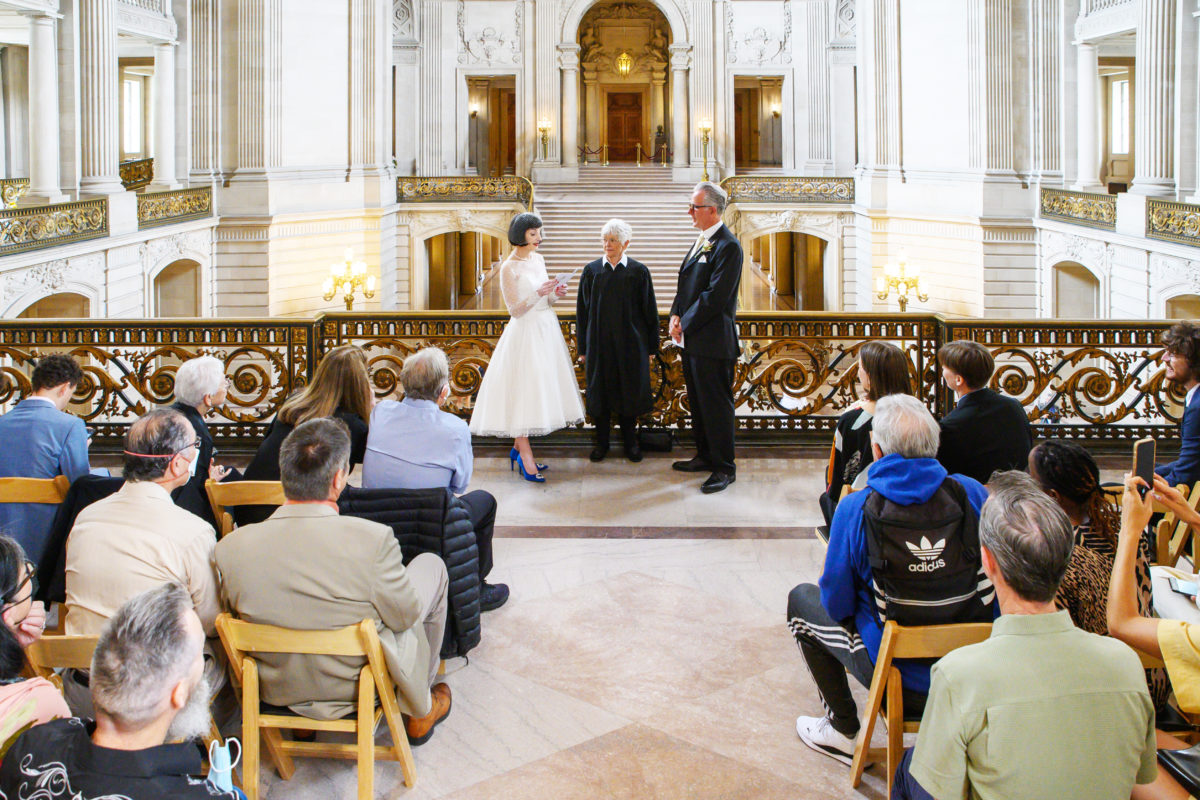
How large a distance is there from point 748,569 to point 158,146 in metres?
17.3

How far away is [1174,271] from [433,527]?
1294 cm

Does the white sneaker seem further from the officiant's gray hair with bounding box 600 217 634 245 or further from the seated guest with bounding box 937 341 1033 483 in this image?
the officiant's gray hair with bounding box 600 217 634 245

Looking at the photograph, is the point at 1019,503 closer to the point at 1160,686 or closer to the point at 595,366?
the point at 1160,686

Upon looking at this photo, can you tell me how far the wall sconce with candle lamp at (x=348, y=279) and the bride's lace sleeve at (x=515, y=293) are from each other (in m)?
13.1

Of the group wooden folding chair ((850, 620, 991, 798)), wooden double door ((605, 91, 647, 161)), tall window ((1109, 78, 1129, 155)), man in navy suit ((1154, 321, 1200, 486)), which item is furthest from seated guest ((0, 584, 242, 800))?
wooden double door ((605, 91, 647, 161))

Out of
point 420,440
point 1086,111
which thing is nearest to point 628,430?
point 420,440

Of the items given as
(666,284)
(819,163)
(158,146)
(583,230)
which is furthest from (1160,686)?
(819,163)

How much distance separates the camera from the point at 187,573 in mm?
3256

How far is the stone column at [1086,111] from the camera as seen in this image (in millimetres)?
18125

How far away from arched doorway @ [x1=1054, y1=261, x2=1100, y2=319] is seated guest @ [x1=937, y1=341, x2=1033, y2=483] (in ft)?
49.8

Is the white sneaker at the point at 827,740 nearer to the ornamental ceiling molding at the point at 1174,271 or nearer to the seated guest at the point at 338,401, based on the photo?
the seated guest at the point at 338,401

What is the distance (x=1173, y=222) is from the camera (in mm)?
13984

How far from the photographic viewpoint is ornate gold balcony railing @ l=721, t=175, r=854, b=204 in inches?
944

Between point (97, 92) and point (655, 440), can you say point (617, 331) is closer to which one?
point (655, 440)
